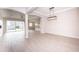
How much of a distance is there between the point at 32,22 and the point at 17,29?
123 inches

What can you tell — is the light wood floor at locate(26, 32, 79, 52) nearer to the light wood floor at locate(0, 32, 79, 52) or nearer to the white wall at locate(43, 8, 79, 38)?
the light wood floor at locate(0, 32, 79, 52)

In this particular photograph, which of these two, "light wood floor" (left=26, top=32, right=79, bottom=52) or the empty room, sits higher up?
the empty room

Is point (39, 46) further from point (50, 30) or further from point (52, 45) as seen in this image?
point (50, 30)

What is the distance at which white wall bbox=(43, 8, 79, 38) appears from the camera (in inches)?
296

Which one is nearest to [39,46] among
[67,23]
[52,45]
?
[52,45]

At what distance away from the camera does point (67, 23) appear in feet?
27.8

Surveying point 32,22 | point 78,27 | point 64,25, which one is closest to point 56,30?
point 64,25

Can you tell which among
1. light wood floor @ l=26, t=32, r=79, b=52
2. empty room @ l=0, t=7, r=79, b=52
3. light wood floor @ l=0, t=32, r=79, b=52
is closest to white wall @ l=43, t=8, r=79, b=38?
empty room @ l=0, t=7, r=79, b=52

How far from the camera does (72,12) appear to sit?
782 centimetres

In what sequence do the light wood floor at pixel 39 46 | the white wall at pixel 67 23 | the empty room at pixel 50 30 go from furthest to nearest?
1. the white wall at pixel 67 23
2. the empty room at pixel 50 30
3. the light wood floor at pixel 39 46

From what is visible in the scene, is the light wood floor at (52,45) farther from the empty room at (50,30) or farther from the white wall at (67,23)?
the white wall at (67,23)

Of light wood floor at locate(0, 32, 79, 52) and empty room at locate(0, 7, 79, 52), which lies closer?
light wood floor at locate(0, 32, 79, 52)

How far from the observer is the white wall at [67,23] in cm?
752

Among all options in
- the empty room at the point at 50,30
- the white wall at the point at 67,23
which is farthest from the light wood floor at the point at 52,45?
the white wall at the point at 67,23
